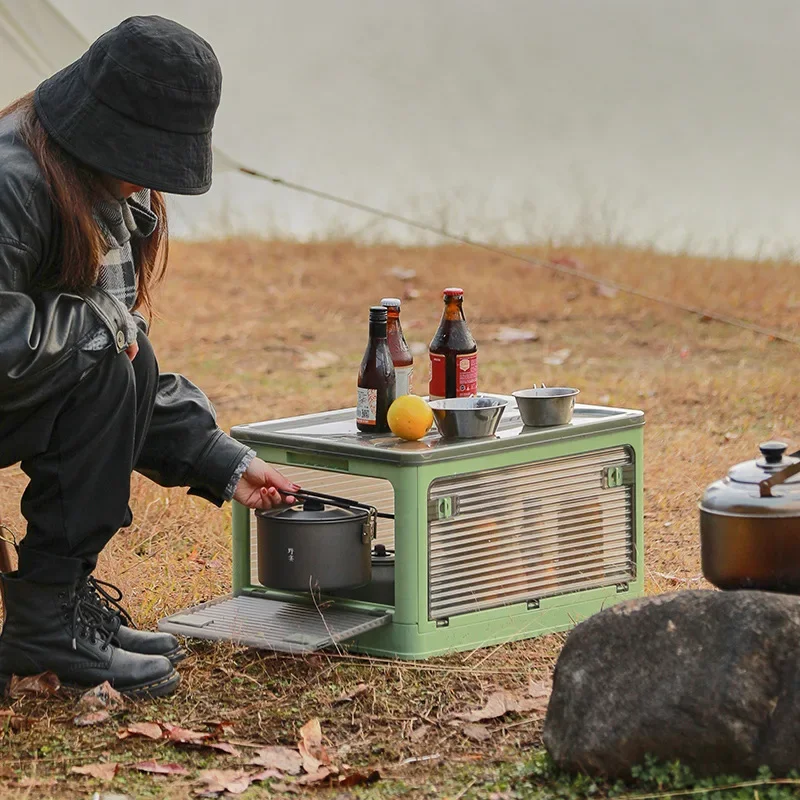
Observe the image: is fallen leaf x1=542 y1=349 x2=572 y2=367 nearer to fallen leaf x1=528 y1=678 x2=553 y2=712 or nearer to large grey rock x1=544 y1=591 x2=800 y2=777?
fallen leaf x1=528 y1=678 x2=553 y2=712

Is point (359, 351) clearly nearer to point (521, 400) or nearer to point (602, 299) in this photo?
point (602, 299)

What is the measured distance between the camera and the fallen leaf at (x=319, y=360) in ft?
23.8

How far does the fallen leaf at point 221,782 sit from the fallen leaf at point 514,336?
215 inches

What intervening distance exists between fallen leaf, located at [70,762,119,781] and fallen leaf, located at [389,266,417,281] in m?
6.77

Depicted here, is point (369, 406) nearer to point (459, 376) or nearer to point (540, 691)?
point (459, 376)

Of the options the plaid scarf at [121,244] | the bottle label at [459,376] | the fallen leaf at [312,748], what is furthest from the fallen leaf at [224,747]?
the bottle label at [459,376]

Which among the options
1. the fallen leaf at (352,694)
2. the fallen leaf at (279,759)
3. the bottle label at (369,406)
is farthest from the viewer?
the bottle label at (369,406)

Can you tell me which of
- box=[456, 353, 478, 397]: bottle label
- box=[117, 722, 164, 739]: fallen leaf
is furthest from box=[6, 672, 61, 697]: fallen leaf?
box=[456, 353, 478, 397]: bottle label

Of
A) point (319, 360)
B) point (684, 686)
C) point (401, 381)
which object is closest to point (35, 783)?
point (684, 686)

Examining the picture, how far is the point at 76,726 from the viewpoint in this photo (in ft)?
8.90

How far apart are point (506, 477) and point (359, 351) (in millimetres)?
4518

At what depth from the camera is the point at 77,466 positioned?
275 cm

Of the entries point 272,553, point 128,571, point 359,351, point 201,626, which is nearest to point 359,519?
point 272,553

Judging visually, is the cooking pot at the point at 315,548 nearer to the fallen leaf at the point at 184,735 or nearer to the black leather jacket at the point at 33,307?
the fallen leaf at the point at 184,735
